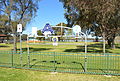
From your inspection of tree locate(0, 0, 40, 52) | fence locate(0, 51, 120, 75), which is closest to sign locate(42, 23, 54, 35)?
fence locate(0, 51, 120, 75)

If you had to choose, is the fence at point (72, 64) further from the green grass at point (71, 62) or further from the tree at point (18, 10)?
the tree at point (18, 10)

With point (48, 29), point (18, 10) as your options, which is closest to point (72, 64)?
point (48, 29)

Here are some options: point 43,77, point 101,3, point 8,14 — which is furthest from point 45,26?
point 8,14

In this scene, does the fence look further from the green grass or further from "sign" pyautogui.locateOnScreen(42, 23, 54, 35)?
"sign" pyautogui.locateOnScreen(42, 23, 54, 35)

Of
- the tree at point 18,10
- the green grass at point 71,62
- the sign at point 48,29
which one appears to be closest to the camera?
the sign at point 48,29

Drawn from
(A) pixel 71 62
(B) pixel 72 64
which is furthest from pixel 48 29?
(A) pixel 71 62

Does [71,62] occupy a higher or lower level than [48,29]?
lower

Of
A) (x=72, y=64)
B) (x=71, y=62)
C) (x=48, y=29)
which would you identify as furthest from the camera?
(x=71, y=62)

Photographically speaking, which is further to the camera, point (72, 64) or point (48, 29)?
point (72, 64)

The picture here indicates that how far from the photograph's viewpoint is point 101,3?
45.8 feet

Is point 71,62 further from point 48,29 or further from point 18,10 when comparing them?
point 18,10

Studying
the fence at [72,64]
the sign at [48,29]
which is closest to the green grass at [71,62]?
the fence at [72,64]

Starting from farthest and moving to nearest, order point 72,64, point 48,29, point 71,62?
point 71,62 → point 72,64 → point 48,29

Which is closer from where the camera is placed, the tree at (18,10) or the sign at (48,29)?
the sign at (48,29)
